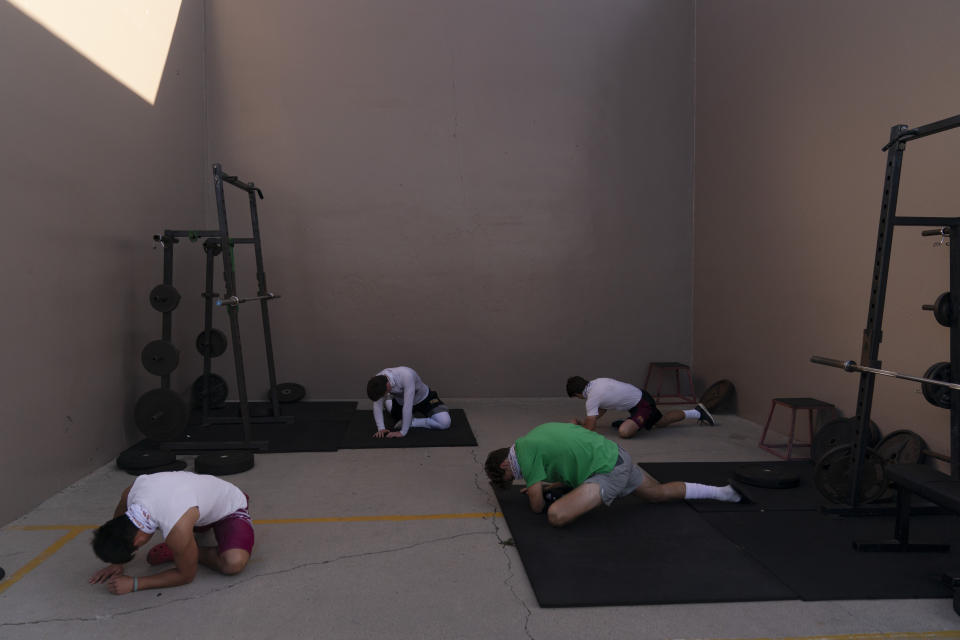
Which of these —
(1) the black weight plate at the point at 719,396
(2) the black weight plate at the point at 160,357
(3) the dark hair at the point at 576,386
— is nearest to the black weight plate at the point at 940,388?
(3) the dark hair at the point at 576,386

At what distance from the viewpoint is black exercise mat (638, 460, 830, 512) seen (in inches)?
140

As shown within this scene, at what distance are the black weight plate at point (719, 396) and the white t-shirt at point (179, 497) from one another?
465 cm

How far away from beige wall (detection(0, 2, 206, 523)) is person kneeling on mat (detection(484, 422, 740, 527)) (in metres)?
2.52

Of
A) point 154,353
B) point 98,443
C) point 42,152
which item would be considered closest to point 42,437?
point 98,443

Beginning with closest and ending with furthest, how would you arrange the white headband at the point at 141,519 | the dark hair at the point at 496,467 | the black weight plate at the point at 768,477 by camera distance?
the white headband at the point at 141,519
the dark hair at the point at 496,467
the black weight plate at the point at 768,477

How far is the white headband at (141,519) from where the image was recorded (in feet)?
7.83

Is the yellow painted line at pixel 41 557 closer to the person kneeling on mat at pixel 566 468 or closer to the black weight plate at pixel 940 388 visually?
the person kneeling on mat at pixel 566 468

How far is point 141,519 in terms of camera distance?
7.86ft

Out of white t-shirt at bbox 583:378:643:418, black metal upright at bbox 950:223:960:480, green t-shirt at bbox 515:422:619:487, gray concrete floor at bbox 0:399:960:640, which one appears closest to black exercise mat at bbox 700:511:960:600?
gray concrete floor at bbox 0:399:960:640

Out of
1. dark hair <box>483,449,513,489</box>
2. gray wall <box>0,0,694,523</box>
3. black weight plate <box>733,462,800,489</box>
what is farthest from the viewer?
gray wall <box>0,0,694,523</box>

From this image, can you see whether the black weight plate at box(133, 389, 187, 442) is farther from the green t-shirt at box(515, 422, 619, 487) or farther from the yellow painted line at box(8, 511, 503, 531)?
the green t-shirt at box(515, 422, 619, 487)

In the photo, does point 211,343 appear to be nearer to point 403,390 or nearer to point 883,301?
point 403,390

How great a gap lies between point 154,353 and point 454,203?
3406 millimetres

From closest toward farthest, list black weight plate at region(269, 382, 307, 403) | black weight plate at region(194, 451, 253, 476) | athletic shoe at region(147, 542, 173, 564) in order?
athletic shoe at region(147, 542, 173, 564) < black weight plate at region(194, 451, 253, 476) < black weight plate at region(269, 382, 307, 403)
